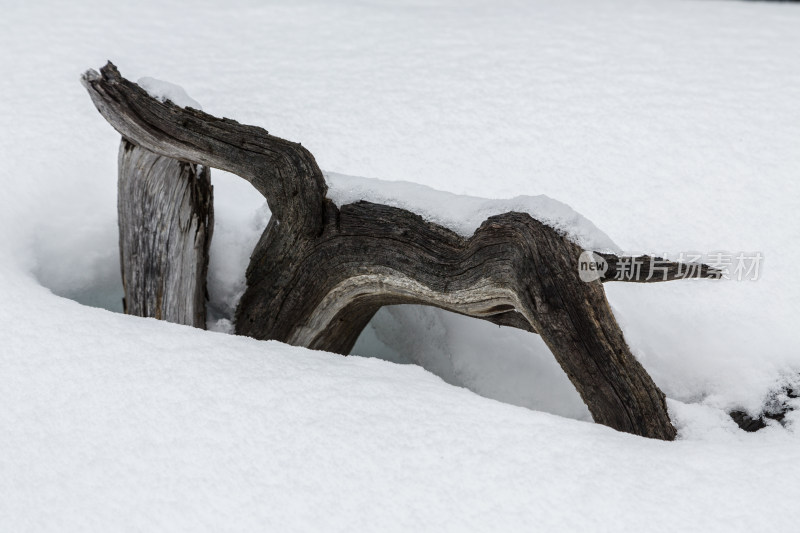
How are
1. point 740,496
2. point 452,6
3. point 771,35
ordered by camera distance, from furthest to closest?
point 452,6 → point 771,35 → point 740,496

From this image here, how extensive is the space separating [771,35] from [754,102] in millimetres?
745

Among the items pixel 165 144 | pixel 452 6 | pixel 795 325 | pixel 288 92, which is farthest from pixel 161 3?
pixel 795 325

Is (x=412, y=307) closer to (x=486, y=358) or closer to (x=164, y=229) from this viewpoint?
(x=486, y=358)

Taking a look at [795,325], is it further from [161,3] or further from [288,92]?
[161,3]

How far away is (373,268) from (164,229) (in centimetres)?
47

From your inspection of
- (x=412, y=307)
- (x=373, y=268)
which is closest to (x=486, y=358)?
(x=412, y=307)

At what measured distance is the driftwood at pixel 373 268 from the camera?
4.37 feet

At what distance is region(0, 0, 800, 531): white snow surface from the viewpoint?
1.10 m

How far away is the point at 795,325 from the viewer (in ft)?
5.05

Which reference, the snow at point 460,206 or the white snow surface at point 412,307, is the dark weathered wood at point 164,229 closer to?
Answer: the white snow surface at point 412,307

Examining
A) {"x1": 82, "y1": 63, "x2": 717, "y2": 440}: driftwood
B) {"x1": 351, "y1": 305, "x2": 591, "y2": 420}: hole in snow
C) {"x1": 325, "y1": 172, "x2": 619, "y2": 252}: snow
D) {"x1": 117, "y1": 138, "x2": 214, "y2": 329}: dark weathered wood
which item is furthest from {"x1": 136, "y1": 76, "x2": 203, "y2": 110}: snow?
{"x1": 351, "y1": 305, "x2": 591, "y2": 420}: hole in snow

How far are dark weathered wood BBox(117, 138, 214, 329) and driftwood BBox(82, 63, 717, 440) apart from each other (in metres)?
0.07

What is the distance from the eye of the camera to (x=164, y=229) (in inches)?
65.1

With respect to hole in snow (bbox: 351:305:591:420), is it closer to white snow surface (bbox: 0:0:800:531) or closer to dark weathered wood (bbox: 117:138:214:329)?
white snow surface (bbox: 0:0:800:531)
